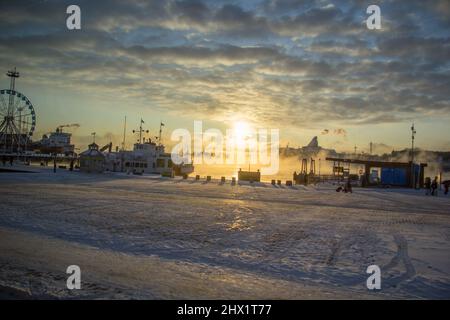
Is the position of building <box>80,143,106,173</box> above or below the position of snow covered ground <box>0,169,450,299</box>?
above

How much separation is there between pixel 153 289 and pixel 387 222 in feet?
41.7

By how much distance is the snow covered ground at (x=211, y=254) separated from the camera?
20.9ft

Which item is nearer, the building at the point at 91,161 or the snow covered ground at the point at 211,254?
the snow covered ground at the point at 211,254

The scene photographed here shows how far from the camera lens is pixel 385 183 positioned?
4972 cm

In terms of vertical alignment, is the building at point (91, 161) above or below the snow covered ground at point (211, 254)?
above

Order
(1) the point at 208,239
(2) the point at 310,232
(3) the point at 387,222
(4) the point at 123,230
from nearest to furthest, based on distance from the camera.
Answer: (1) the point at 208,239 < (4) the point at 123,230 < (2) the point at 310,232 < (3) the point at 387,222

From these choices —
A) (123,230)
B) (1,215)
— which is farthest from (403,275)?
(1,215)

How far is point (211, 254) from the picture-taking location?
29.8 ft

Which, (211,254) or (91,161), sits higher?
(91,161)

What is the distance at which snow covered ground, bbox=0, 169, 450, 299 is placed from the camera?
6.36 m

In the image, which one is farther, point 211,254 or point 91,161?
point 91,161

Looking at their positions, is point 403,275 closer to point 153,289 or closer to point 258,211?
point 153,289
